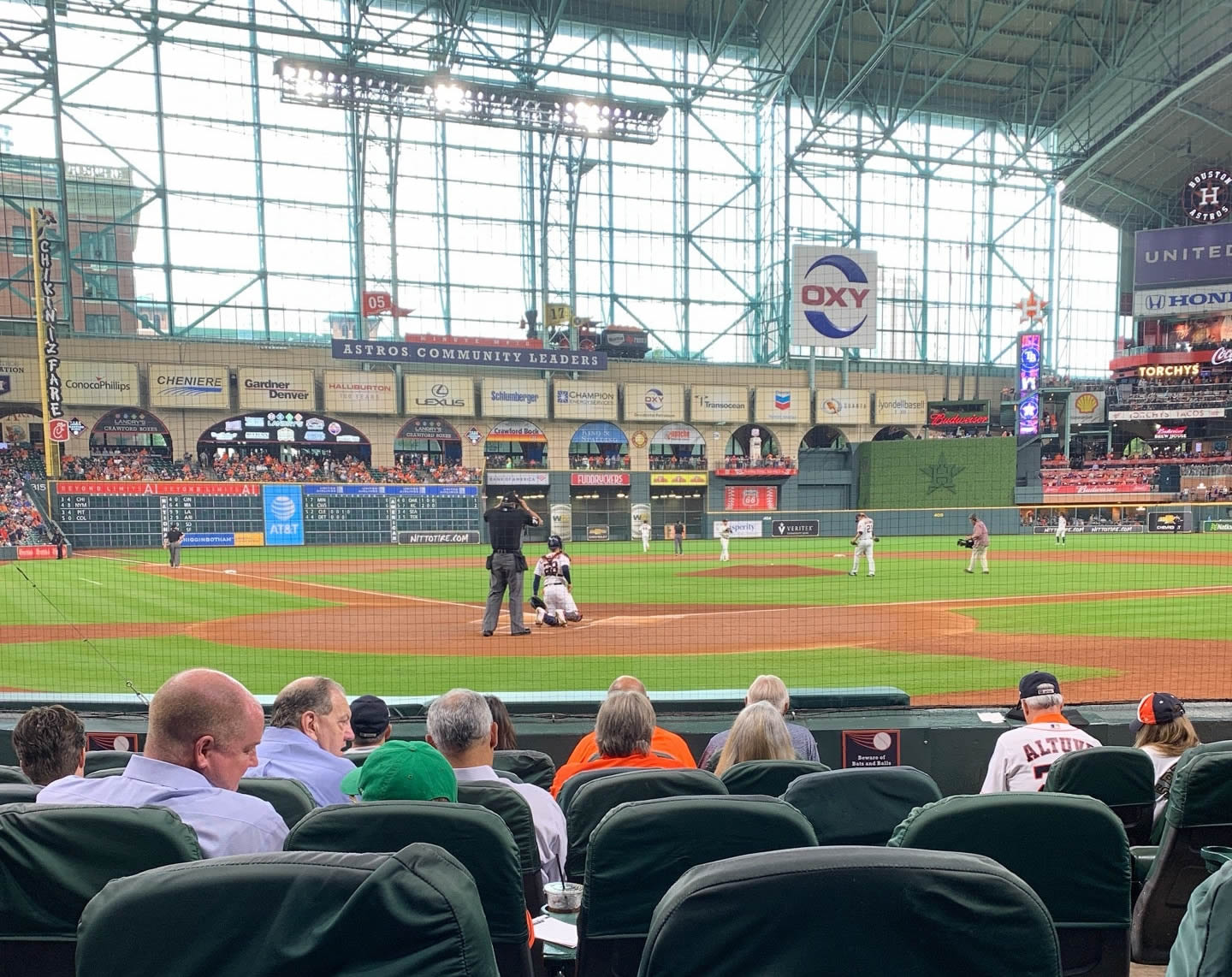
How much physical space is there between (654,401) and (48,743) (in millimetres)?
41169

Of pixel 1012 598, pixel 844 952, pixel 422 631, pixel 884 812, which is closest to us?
pixel 844 952

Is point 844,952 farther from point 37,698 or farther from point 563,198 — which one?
point 563,198

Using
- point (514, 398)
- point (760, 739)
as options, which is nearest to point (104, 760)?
point (760, 739)

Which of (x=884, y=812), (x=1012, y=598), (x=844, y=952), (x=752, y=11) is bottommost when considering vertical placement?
(x=1012, y=598)

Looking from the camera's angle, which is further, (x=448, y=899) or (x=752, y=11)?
(x=752, y=11)

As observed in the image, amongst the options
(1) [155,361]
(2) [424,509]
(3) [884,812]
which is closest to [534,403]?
(2) [424,509]

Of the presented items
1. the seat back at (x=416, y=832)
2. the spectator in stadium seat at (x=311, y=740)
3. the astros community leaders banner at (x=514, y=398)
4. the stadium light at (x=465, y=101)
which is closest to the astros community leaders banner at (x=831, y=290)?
the stadium light at (x=465, y=101)

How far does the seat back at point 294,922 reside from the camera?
1271 mm

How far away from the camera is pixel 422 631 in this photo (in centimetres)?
1344

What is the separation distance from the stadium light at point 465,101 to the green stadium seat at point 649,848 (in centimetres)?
3584

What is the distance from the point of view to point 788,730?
15.5 feet

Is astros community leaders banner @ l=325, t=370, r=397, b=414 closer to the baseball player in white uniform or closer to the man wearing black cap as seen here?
the baseball player in white uniform

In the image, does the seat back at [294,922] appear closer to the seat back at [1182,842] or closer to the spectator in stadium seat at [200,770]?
the spectator in stadium seat at [200,770]

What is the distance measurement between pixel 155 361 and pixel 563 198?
22755mm
